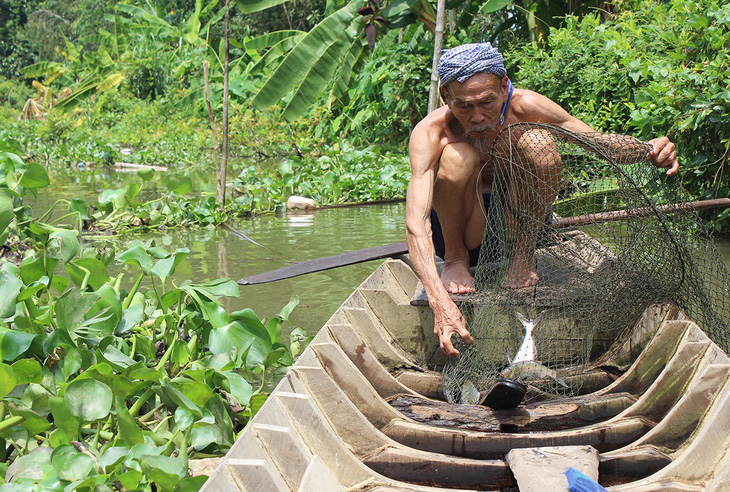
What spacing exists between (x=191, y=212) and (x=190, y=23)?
11.1 m

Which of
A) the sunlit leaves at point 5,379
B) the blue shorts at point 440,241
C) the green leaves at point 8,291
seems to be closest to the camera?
the sunlit leaves at point 5,379

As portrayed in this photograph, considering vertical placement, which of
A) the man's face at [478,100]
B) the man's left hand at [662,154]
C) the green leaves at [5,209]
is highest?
the man's face at [478,100]

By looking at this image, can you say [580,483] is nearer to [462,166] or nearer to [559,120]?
[462,166]

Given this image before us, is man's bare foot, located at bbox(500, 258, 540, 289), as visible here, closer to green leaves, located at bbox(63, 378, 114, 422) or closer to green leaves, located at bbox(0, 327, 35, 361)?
green leaves, located at bbox(63, 378, 114, 422)

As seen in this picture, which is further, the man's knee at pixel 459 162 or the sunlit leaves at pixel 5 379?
the man's knee at pixel 459 162

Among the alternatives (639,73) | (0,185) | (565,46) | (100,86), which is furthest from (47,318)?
(100,86)

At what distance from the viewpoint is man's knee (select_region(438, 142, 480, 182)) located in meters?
2.93

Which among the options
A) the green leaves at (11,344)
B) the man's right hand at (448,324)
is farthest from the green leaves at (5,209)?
the man's right hand at (448,324)

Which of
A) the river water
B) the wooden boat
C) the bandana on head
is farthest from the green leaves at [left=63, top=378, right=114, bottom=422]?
the river water

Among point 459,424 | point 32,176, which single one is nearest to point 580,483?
point 459,424

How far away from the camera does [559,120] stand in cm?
308

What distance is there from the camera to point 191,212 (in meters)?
6.96

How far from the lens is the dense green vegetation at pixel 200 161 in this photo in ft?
7.16

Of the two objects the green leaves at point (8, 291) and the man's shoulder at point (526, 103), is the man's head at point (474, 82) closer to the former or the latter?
the man's shoulder at point (526, 103)
